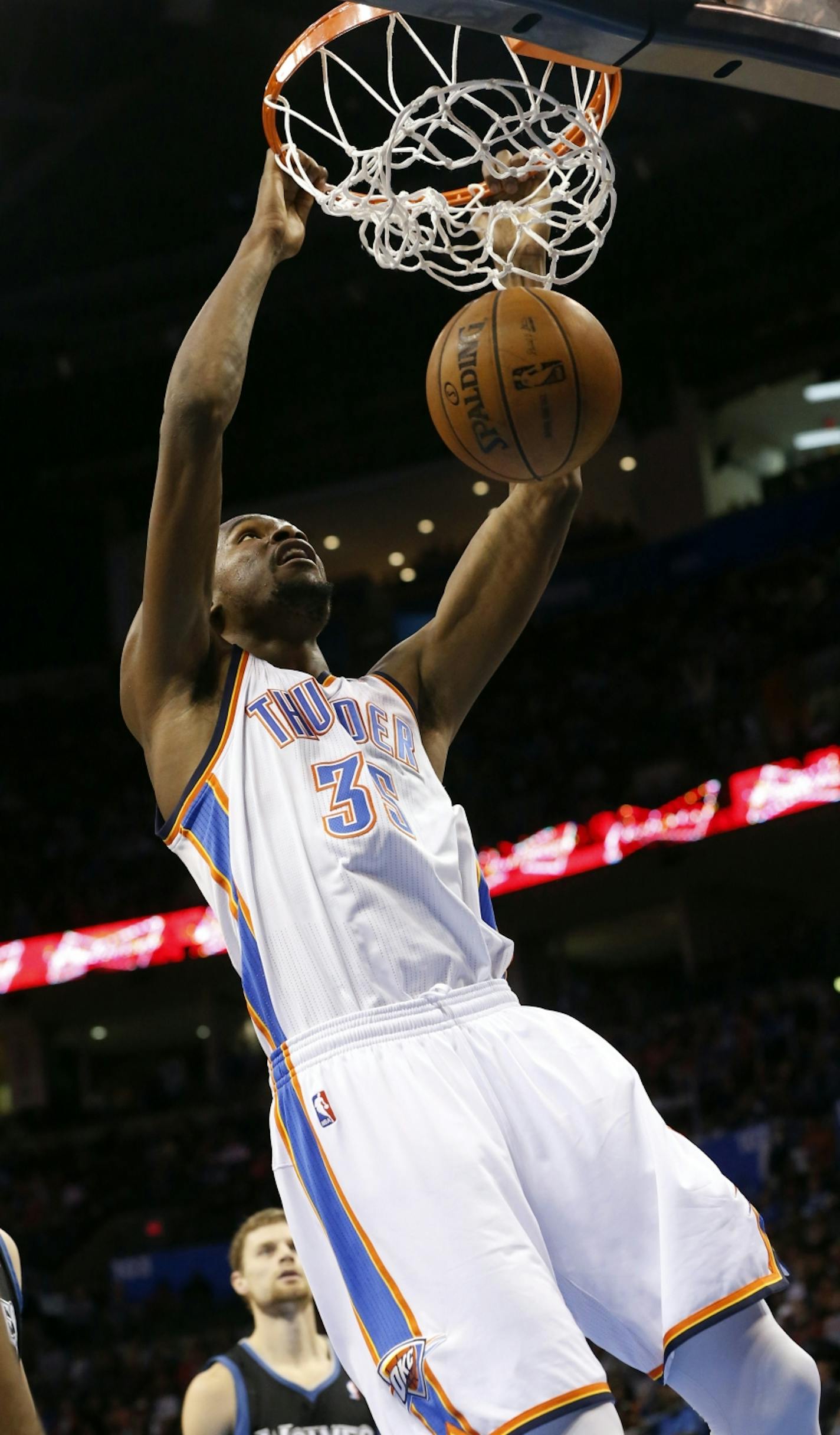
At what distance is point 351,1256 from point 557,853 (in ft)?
51.3

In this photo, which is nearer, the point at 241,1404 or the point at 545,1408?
the point at 545,1408

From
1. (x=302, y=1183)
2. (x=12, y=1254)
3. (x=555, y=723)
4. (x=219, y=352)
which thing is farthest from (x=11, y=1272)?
(x=555, y=723)

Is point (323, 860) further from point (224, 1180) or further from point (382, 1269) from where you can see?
point (224, 1180)

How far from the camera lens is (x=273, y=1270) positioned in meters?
4.88

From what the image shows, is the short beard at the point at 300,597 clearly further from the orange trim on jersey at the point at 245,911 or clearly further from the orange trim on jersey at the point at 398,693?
the orange trim on jersey at the point at 245,911

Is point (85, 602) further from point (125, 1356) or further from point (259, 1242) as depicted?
point (259, 1242)

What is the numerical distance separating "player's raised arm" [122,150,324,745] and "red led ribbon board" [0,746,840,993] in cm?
1444

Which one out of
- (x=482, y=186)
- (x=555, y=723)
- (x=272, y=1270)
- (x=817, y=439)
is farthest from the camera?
(x=817, y=439)

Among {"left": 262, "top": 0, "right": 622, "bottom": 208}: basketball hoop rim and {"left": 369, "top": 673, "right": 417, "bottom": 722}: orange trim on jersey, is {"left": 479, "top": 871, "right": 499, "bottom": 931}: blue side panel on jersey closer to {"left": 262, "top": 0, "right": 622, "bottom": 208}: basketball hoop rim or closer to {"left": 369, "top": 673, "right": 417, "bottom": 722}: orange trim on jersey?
{"left": 369, "top": 673, "right": 417, "bottom": 722}: orange trim on jersey

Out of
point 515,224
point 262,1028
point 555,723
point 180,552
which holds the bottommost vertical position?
point 555,723

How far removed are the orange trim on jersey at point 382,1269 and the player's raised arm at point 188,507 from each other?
83cm

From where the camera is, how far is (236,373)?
9.77ft

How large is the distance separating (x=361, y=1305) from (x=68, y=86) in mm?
12942

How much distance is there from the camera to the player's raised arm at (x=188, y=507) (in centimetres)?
290
